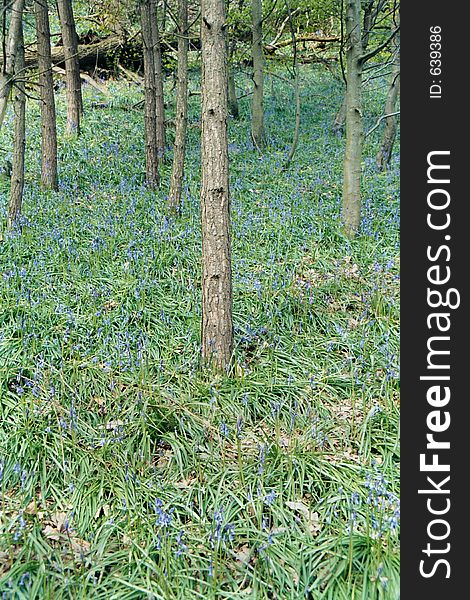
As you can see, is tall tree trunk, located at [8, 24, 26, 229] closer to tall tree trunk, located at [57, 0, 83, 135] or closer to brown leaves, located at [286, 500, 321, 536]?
tall tree trunk, located at [57, 0, 83, 135]

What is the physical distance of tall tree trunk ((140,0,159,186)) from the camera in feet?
29.0

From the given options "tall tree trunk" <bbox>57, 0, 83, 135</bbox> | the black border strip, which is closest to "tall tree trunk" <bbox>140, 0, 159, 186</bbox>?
"tall tree trunk" <bbox>57, 0, 83, 135</bbox>

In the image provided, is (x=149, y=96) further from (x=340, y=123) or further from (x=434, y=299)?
(x=434, y=299)

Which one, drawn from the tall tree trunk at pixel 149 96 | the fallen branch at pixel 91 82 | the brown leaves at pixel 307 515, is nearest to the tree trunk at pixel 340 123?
the tall tree trunk at pixel 149 96

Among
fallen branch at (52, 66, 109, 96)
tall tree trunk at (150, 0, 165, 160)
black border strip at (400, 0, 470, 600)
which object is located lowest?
black border strip at (400, 0, 470, 600)

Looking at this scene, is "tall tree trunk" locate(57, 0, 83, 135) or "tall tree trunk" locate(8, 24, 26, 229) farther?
"tall tree trunk" locate(57, 0, 83, 135)

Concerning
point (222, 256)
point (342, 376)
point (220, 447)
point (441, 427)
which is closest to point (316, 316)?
point (342, 376)

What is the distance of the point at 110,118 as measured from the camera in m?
13.0

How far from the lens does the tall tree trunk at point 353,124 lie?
718 centimetres

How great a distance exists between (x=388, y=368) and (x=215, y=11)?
10.6ft

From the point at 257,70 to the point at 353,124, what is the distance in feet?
16.0

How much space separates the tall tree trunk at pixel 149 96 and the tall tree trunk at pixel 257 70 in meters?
2.91

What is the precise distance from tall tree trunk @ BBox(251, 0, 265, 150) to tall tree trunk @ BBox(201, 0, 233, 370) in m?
7.19

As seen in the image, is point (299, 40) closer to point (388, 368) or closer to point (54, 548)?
point (388, 368)
